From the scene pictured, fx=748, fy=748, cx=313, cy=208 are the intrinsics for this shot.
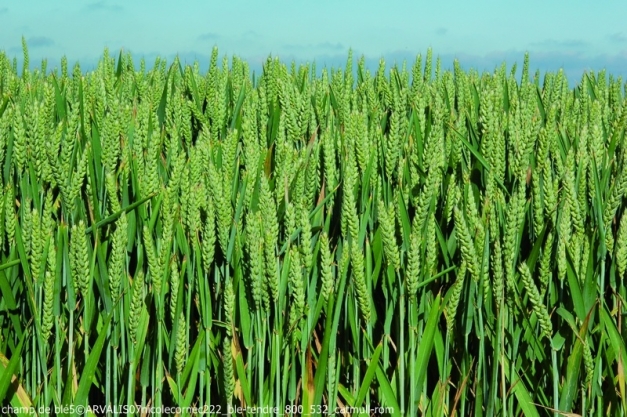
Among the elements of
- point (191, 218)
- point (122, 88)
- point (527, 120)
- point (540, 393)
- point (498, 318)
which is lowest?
point (540, 393)

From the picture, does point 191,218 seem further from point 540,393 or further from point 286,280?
point 540,393

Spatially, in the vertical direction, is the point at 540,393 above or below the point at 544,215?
below

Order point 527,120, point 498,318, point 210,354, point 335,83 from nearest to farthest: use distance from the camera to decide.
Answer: point 498,318 → point 210,354 → point 527,120 → point 335,83

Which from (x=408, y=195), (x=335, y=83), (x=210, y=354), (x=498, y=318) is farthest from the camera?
(x=335, y=83)

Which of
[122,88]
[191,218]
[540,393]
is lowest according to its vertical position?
[540,393]

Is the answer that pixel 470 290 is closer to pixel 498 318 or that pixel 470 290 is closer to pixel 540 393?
pixel 498 318

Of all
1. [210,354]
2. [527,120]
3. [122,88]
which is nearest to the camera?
[210,354]

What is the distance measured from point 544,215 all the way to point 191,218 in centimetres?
51

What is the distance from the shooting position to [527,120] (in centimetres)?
162

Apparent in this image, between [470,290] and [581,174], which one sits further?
[581,174]

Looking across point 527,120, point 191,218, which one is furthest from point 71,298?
point 527,120

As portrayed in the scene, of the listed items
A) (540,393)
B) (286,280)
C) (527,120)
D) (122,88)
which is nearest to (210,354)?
(286,280)

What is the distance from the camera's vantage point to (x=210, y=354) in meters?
1.07

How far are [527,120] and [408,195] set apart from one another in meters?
0.54
